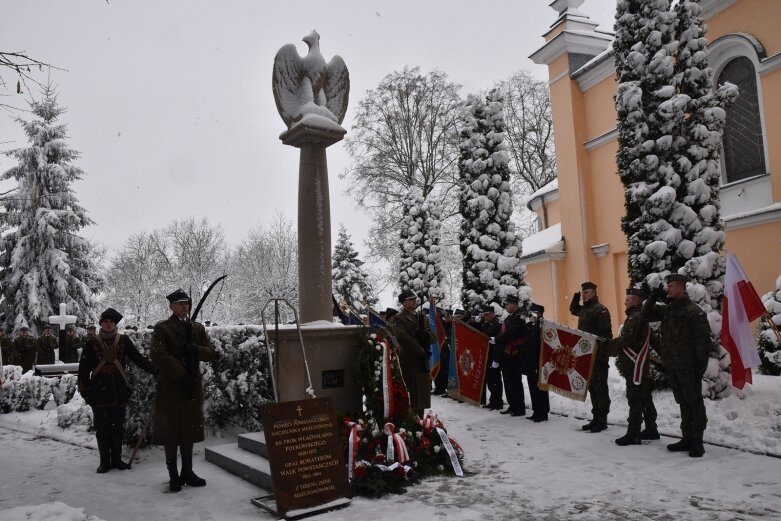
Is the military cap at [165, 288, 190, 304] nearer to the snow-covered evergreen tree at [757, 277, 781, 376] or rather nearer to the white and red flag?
the white and red flag

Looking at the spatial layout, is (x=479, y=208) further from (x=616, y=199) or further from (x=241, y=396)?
(x=241, y=396)

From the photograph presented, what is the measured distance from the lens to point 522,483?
589 centimetres

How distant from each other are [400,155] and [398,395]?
2798 cm

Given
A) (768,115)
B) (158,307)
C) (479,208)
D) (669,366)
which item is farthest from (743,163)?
(158,307)

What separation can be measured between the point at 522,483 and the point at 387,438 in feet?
4.74

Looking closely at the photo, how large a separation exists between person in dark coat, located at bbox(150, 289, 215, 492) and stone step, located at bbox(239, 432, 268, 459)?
2.54 feet

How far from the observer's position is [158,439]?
19.6 ft

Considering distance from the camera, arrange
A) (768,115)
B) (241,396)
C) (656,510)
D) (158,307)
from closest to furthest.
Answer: (656,510) → (241,396) → (768,115) → (158,307)

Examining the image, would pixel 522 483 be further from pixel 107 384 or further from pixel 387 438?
pixel 107 384

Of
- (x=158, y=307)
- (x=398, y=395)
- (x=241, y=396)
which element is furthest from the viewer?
(x=158, y=307)

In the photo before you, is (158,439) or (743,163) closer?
(158,439)

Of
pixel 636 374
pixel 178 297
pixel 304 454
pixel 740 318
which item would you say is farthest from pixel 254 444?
pixel 740 318

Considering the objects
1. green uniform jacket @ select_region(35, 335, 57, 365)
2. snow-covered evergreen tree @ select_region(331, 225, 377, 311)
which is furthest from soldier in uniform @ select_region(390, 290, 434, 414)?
snow-covered evergreen tree @ select_region(331, 225, 377, 311)

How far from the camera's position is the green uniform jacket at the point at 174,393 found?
5.93 m
